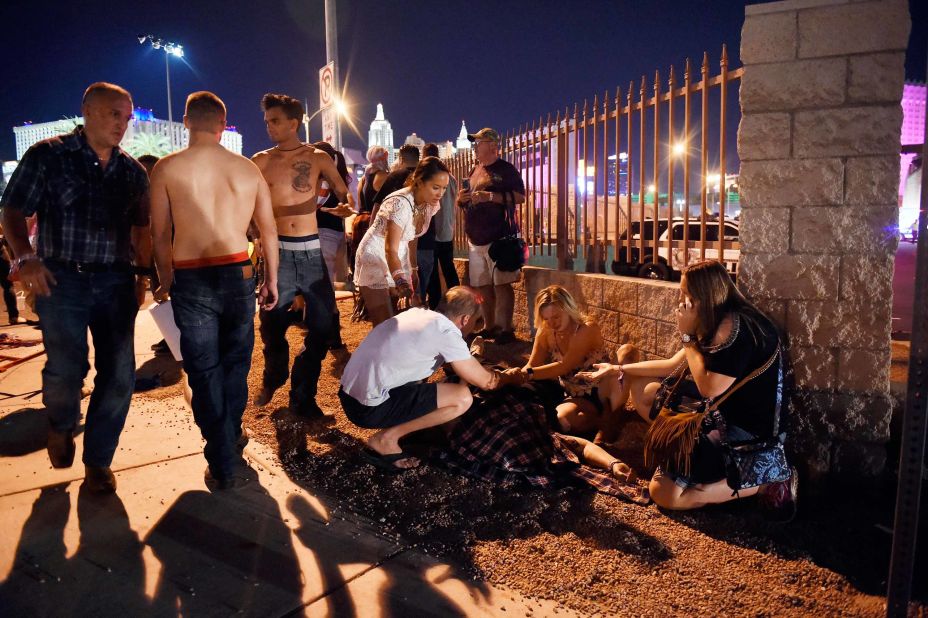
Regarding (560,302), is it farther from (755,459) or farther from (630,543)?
(630,543)

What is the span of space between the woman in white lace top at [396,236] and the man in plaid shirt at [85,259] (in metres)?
1.53

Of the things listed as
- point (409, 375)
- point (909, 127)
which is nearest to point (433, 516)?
point (409, 375)

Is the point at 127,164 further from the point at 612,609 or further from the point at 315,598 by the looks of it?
the point at 612,609

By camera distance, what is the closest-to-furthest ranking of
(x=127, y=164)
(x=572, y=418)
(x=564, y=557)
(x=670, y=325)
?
(x=564, y=557), (x=127, y=164), (x=572, y=418), (x=670, y=325)

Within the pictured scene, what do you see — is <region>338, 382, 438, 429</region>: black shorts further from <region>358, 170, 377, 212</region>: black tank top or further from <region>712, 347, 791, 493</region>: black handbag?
<region>358, 170, 377, 212</region>: black tank top

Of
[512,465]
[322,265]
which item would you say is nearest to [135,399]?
[322,265]

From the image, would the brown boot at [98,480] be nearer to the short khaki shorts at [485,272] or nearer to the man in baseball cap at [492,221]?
the man in baseball cap at [492,221]

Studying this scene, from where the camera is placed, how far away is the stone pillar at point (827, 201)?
3.32 meters

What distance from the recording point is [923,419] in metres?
1.76

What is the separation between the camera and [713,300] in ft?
10.3

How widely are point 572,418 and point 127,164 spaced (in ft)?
10.1

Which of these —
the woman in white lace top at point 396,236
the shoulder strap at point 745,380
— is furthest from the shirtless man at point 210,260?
the shoulder strap at point 745,380

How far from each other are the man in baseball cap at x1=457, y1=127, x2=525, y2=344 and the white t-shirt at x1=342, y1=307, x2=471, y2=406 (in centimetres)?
348

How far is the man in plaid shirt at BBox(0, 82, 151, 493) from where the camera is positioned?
302cm
